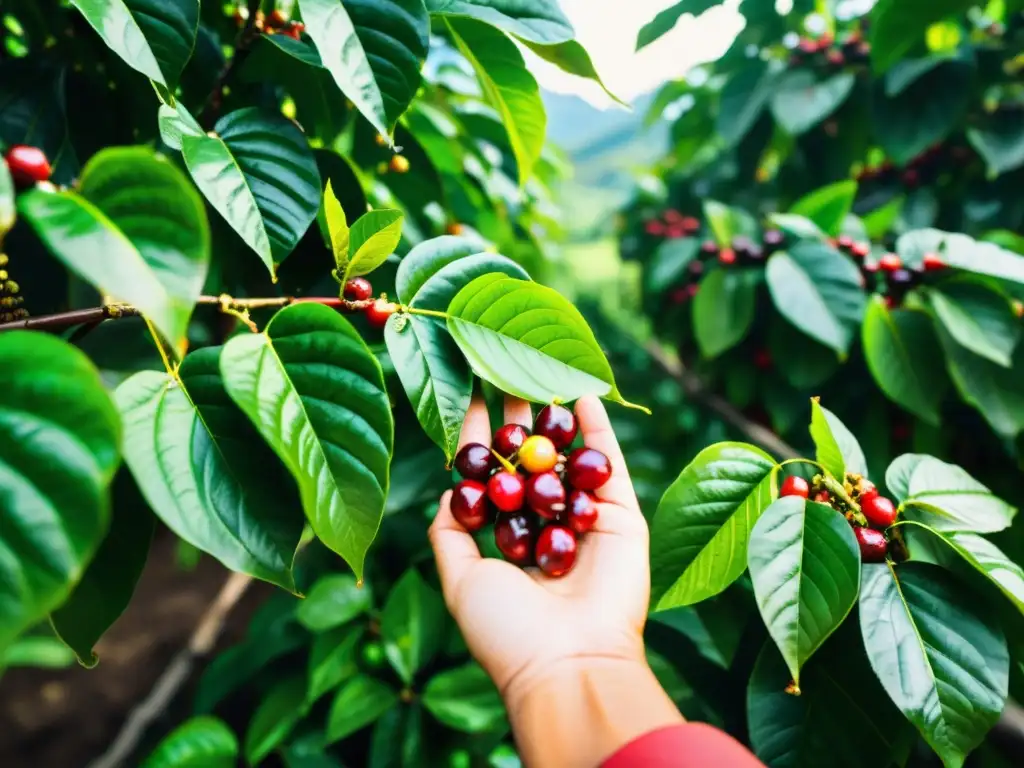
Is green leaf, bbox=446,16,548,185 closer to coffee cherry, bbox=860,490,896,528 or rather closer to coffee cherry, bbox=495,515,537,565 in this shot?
coffee cherry, bbox=495,515,537,565

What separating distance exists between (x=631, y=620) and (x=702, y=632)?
1.17 ft

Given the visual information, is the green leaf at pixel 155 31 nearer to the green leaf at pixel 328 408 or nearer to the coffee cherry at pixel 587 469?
the green leaf at pixel 328 408

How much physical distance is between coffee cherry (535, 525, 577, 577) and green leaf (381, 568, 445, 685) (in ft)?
2.11

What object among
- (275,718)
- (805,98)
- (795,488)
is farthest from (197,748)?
(805,98)

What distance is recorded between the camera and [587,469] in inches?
25.7

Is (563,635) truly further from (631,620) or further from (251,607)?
(251,607)

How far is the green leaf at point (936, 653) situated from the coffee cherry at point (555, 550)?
11.5 inches

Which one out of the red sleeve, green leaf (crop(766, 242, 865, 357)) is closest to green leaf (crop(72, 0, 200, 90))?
the red sleeve

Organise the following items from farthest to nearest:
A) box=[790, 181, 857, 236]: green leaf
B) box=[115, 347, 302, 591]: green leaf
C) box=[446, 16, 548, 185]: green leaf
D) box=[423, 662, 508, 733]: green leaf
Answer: box=[790, 181, 857, 236]: green leaf → box=[423, 662, 508, 733]: green leaf → box=[446, 16, 548, 185]: green leaf → box=[115, 347, 302, 591]: green leaf

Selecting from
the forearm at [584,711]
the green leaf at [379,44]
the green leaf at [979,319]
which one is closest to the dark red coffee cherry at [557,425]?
the forearm at [584,711]

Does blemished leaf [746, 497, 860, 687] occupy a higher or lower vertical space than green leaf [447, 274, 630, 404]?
lower

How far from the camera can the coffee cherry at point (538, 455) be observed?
2.11 feet

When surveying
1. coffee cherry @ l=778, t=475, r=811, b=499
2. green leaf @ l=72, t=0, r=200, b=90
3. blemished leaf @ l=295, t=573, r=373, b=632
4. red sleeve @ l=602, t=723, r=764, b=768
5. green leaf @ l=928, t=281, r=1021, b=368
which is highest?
green leaf @ l=72, t=0, r=200, b=90

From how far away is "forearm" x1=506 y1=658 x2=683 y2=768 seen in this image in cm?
51
